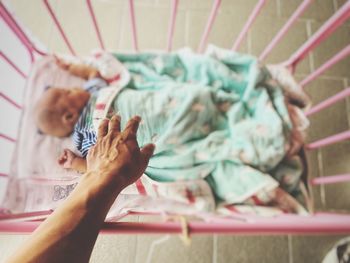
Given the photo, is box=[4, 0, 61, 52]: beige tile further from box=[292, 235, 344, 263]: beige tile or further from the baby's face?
box=[292, 235, 344, 263]: beige tile

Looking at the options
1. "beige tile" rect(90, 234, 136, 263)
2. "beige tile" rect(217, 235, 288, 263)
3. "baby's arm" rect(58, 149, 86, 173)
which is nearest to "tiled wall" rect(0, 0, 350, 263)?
"beige tile" rect(217, 235, 288, 263)

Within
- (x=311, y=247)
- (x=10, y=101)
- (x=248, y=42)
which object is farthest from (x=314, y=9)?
(x=10, y=101)

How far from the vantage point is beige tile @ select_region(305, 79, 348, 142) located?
1.12 metres

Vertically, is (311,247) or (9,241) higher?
(9,241)

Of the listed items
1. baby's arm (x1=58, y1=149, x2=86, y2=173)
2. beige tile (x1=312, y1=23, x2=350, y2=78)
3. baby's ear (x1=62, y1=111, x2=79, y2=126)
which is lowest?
baby's arm (x1=58, y1=149, x2=86, y2=173)

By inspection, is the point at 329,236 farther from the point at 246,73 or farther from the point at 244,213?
the point at 246,73

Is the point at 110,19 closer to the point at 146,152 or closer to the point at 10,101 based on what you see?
the point at 10,101

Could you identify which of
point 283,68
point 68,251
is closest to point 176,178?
point 68,251

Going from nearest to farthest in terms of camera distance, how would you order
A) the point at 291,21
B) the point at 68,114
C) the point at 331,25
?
1. the point at 68,114
2. the point at 331,25
3. the point at 291,21

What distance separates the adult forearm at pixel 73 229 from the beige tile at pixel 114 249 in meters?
0.13

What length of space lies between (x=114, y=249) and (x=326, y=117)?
97 centimetres

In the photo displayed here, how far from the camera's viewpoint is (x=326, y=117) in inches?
44.6

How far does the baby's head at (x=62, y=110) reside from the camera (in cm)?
39

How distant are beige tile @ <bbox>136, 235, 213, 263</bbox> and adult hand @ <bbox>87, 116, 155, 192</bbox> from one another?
1.05 feet
